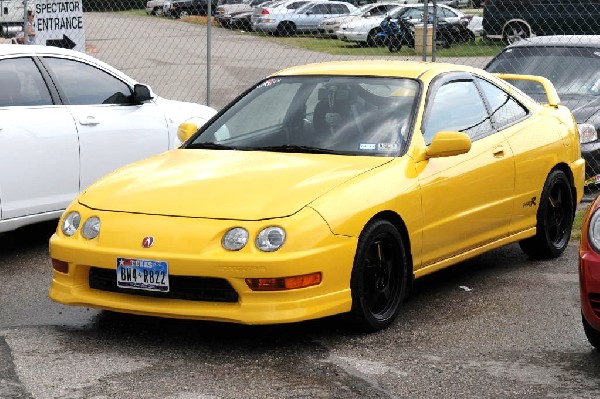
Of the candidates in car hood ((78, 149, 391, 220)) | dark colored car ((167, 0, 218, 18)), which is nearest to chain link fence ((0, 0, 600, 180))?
dark colored car ((167, 0, 218, 18))

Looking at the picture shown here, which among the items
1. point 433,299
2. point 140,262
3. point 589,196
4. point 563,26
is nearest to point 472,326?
point 433,299

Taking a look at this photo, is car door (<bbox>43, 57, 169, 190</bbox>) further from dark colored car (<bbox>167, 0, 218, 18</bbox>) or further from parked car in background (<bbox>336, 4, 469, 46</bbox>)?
parked car in background (<bbox>336, 4, 469, 46</bbox>)

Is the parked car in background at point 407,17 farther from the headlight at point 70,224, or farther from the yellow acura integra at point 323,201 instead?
the headlight at point 70,224

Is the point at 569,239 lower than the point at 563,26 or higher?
higher

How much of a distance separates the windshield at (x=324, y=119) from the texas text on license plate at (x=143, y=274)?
4.57ft

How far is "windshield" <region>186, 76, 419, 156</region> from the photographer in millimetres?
7176

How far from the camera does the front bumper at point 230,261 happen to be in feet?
19.7

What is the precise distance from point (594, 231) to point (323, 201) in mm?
1362

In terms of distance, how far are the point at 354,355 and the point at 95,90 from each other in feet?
12.7

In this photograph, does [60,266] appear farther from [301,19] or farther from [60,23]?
[301,19]

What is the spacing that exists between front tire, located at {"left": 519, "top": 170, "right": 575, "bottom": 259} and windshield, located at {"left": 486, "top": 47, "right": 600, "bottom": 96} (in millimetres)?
3307

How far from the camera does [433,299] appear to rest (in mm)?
7445

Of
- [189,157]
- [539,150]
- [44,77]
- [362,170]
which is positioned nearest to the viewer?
[362,170]

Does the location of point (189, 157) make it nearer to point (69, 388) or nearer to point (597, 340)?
point (69, 388)
